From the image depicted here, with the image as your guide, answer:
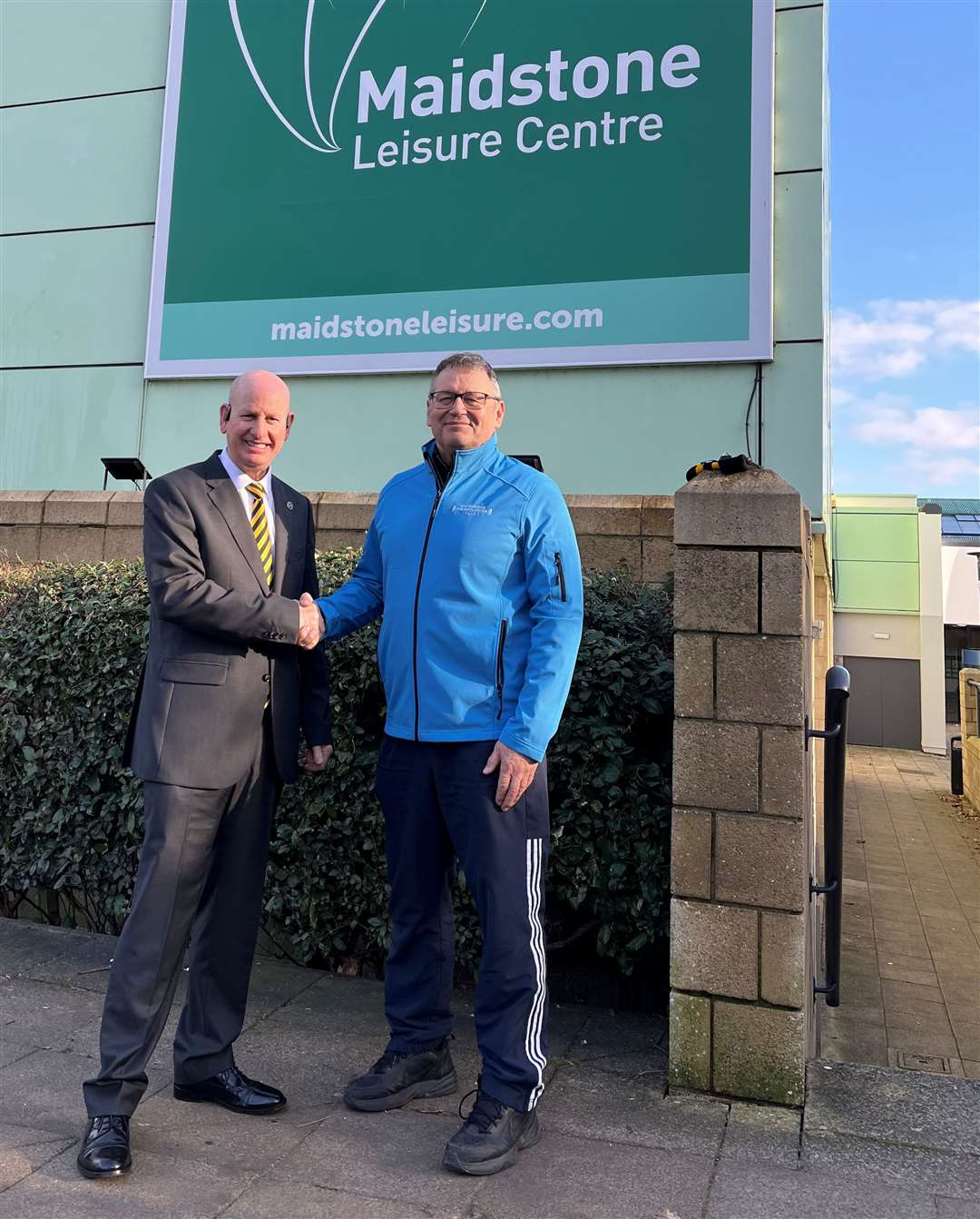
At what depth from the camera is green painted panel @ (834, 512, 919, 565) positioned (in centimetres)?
2427

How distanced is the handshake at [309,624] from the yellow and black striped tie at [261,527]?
0.14 metres

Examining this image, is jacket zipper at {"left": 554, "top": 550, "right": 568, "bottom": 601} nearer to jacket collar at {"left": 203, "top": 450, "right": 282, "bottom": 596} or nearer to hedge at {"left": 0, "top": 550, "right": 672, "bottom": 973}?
hedge at {"left": 0, "top": 550, "right": 672, "bottom": 973}

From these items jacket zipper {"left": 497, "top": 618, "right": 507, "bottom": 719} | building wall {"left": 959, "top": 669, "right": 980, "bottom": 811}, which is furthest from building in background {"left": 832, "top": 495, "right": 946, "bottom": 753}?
jacket zipper {"left": 497, "top": 618, "right": 507, "bottom": 719}

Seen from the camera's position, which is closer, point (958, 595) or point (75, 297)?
point (75, 297)

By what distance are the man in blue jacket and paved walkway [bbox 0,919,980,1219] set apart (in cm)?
16

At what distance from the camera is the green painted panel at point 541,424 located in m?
5.72

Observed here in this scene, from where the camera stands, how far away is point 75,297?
22.8 feet

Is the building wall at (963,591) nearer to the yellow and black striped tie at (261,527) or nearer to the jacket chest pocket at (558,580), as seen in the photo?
the jacket chest pocket at (558,580)


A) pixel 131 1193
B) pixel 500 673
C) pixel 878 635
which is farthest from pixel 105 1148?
pixel 878 635

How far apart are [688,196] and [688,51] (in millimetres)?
905

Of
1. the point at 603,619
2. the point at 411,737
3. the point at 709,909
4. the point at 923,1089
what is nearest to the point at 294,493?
the point at 411,737

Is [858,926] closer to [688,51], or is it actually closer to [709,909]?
[709,909]

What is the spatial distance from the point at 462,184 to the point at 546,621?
14.8ft

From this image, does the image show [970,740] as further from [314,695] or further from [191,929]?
[191,929]
